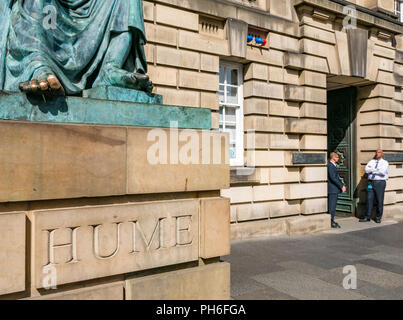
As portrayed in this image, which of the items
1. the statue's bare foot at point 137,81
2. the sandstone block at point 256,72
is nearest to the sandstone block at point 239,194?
the sandstone block at point 256,72

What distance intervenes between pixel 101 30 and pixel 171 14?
490cm

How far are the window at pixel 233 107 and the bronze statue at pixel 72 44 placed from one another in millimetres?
5626

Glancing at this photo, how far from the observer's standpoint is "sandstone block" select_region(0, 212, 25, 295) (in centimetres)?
232

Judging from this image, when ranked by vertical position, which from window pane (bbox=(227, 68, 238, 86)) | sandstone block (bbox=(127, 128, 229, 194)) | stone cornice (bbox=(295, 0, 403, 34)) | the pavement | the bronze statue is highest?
stone cornice (bbox=(295, 0, 403, 34))

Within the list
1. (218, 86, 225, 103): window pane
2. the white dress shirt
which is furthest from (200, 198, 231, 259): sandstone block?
the white dress shirt

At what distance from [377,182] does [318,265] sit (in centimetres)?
586

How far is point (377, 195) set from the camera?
35.4 ft

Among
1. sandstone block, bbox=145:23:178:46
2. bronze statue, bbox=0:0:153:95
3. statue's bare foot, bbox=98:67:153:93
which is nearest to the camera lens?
bronze statue, bbox=0:0:153:95

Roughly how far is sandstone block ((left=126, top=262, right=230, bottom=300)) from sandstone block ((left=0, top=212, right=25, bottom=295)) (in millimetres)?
810

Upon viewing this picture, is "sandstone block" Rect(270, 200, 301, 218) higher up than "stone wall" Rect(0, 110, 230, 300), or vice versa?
"stone wall" Rect(0, 110, 230, 300)

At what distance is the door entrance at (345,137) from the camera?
39.1ft

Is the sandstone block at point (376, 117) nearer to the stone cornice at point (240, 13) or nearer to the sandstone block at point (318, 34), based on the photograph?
the sandstone block at point (318, 34)

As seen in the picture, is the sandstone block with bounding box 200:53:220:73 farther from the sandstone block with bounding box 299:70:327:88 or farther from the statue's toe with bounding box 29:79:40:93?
the statue's toe with bounding box 29:79:40:93
